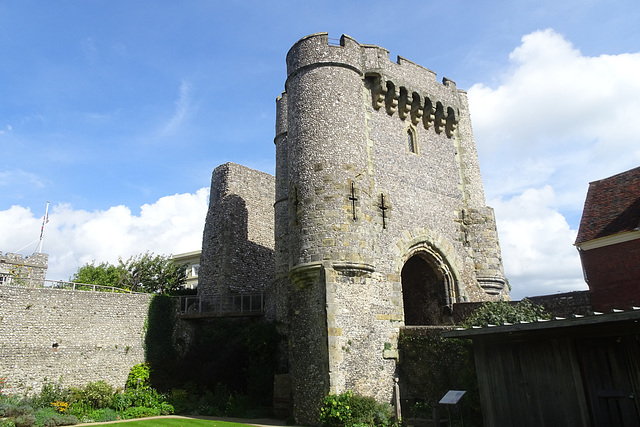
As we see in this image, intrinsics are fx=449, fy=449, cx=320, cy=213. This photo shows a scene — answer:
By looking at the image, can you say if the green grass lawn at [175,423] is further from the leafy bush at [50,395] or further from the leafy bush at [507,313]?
the leafy bush at [507,313]

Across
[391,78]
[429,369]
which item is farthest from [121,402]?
[391,78]

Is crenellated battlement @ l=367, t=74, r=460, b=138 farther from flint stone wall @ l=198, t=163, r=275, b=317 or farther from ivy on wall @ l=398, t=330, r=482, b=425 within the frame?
flint stone wall @ l=198, t=163, r=275, b=317

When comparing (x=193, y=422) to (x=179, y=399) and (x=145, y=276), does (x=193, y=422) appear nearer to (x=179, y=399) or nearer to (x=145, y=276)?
(x=179, y=399)

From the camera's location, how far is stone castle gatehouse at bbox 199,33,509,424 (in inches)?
516

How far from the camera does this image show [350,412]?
11.7 meters

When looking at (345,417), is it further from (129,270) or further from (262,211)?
(129,270)

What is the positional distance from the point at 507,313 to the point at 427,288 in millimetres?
4920

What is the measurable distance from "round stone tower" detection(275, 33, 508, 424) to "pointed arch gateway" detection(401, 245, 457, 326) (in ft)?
0.15

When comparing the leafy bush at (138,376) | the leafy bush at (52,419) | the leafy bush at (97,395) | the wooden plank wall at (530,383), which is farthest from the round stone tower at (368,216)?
the leafy bush at (52,419)

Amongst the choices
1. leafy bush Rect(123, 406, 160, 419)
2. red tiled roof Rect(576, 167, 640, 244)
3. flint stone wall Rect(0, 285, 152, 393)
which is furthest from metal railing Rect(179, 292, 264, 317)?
red tiled roof Rect(576, 167, 640, 244)

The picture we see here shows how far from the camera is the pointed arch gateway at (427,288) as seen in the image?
56.1ft

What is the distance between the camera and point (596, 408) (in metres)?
8.58

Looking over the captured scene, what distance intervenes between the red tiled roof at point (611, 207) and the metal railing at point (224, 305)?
14035 mm

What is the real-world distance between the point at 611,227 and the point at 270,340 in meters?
→ 13.0
